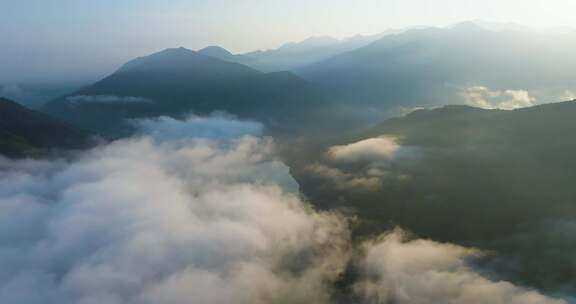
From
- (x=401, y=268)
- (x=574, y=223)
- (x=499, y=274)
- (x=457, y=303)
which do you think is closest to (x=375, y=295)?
(x=401, y=268)

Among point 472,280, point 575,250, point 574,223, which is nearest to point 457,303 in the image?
point 472,280

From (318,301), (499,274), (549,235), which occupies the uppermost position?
(549,235)

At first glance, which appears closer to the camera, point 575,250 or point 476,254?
point 575,250

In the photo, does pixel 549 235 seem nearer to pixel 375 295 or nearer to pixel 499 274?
pixel 499 274

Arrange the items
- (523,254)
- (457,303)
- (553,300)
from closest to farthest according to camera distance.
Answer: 1. (553,300)
2. (457,303)
3. (523,254)

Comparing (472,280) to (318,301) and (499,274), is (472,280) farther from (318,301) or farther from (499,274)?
(318,301)

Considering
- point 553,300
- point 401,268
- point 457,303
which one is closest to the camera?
point 553,300

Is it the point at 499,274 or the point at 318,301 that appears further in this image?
the point at 318,301

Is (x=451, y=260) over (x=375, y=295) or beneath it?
over

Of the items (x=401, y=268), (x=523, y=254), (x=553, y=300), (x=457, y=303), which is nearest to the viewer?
(x=553, y=300)
